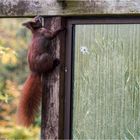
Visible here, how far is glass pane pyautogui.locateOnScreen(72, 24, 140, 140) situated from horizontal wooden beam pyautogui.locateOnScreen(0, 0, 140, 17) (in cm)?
10

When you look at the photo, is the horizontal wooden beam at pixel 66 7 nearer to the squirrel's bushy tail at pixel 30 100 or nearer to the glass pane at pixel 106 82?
the glass pane at pixel 106 82

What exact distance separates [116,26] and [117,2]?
0.48 ft

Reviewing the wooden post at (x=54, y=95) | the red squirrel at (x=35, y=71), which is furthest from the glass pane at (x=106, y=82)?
the red squirrel at (x=35, y=71)

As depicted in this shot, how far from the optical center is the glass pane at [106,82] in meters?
3.47

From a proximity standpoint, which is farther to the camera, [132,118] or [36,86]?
[36,86]

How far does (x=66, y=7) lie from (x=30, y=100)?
2.13ft

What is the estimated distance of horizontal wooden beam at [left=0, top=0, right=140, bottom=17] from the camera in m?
3.42

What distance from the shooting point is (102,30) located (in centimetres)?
357

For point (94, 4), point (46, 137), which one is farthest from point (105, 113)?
point (94, 4)

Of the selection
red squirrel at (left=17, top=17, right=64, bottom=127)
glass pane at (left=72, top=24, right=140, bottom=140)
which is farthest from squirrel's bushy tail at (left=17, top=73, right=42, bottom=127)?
glass pane at (left=72, top=24, right=140, bottom=140)

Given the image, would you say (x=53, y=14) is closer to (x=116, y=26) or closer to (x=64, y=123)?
(x=116, y=26)

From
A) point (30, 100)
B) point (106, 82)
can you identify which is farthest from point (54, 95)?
point (106, 82)

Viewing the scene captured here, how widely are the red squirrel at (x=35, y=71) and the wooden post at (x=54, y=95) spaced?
4 cm

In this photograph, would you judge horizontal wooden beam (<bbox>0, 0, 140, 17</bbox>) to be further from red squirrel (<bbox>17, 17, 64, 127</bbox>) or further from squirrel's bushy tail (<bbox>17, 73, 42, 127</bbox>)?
squirrel's bushy tail (<bbox>17, 73, 42, 127</bbox>)
